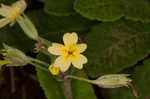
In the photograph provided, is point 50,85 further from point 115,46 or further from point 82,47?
point 115,46

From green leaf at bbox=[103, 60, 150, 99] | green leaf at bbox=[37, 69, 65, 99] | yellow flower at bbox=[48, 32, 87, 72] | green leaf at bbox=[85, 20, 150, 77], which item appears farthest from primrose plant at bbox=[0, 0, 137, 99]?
green leaf at bbox=[103, 60, 150, 99]

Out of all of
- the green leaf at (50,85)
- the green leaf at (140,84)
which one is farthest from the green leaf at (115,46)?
the green leaf at (50,85)

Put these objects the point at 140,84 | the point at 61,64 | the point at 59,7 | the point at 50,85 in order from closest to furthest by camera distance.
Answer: the point at 61,64 < the point at 50,85 < the point at 140,84 < the point at 59,7

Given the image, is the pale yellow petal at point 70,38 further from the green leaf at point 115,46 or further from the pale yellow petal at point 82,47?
the green leaf at point 115,46

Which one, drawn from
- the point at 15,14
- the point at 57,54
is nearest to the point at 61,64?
the point at 57,54

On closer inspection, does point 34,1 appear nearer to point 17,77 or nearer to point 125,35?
point 17,77

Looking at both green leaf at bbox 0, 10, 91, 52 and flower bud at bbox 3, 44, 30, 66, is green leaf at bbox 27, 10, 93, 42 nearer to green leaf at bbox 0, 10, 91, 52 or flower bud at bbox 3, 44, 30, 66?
green leaf at bbox 0, 10, 91, 52
